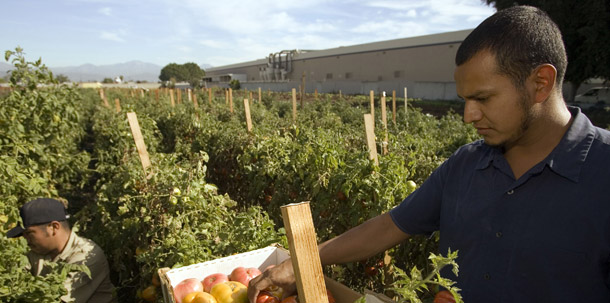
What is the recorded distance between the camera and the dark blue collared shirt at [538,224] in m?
→ 1.28

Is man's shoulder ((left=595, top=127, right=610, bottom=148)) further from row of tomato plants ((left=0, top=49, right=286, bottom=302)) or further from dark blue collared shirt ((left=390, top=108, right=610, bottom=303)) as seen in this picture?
row of tomato plants ((left=0, top=49, right=286, bottom=302))

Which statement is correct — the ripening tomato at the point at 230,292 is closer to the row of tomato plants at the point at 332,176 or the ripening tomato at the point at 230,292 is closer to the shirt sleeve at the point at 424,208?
the shirt sleeve at the point at 424,208

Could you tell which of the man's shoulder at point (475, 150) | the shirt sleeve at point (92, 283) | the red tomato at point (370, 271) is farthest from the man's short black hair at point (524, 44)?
the shirt sleeve at point (92, 283)

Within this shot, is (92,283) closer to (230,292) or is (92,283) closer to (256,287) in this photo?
(230,292)

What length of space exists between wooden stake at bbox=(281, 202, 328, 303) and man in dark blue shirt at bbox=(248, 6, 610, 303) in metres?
0.71

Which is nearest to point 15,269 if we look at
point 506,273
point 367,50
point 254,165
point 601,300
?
point 506,273

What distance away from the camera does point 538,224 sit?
134cm

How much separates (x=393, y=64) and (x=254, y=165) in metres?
31.6

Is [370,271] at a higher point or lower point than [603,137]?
lower

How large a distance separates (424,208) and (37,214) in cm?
274

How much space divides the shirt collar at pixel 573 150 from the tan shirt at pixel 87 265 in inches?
117

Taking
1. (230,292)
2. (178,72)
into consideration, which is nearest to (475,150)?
(230,292)

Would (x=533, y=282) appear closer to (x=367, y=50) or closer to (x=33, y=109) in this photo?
(x=33, y=109)

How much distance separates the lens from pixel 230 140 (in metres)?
6.40
